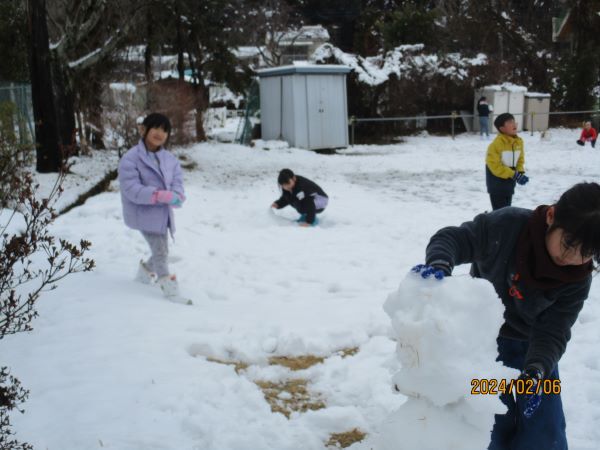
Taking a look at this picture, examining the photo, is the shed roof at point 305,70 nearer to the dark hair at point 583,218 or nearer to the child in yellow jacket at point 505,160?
the child in yellow jacket at point 505,160

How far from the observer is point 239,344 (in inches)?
156

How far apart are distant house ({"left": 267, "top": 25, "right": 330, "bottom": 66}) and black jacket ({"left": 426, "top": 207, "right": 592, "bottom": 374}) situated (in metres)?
30.1

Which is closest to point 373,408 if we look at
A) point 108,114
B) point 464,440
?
point 464,440

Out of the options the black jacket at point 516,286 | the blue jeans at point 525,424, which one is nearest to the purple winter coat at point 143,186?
the black jacket at point 516,286

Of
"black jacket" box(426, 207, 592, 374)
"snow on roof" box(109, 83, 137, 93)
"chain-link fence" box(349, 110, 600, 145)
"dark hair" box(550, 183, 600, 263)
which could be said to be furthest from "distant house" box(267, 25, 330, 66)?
"dark hair" box(550, 183, 600, 263)

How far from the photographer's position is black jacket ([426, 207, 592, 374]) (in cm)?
236

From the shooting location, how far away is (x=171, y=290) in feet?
16.1

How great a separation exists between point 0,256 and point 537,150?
54.0ft

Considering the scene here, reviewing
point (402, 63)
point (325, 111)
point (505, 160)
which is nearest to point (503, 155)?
point (505, 160)

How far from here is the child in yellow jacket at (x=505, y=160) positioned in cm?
681

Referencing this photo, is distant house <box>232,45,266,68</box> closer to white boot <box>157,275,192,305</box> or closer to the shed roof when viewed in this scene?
the shed roof

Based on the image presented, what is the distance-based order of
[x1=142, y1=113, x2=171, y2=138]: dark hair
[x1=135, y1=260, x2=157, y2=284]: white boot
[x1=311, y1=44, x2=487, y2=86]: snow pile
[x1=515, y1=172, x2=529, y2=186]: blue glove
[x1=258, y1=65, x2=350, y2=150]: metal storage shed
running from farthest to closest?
[x1=311, y1=44, x2=487, y2=86]: snow pile → [x1=258, y1=65, x2=350, y2=150]: metal storage shed → [x1=515, y1=172, x2=529, y2=186]: blue glove → [x1=135, y1=260, x2=157, y2=284]: white boot → [x1=142, y1=113, x2=171, y2=138]: dark hair

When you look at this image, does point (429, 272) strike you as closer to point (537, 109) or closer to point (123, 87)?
point (123, 87)

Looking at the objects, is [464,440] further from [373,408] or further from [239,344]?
[239,344]
